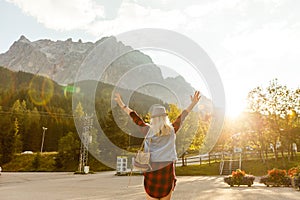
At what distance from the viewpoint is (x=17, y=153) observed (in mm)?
55531

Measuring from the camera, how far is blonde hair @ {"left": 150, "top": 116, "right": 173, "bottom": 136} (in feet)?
11.0

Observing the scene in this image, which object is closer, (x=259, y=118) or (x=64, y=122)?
(x=259, y=118)

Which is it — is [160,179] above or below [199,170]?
above

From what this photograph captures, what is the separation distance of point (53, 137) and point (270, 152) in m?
48.3

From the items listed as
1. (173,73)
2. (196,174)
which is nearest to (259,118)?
(196,174)

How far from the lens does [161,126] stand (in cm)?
335

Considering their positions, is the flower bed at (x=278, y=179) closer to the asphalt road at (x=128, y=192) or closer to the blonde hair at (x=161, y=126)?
the asphalt road at (x=128, y=192)

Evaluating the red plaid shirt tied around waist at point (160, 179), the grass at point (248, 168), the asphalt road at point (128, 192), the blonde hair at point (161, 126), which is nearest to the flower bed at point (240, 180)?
the asphalt road at point (128, 192)

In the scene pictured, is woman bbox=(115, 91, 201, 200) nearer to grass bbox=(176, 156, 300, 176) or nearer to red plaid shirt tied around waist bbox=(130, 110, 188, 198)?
red plaid shirt tied around waist bbox=(130, 110, 188, 198)

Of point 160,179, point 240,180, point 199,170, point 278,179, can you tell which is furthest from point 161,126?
point 199,170

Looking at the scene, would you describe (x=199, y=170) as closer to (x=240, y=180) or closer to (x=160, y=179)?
(x=240, y=180)

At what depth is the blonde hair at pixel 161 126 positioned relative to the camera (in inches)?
132

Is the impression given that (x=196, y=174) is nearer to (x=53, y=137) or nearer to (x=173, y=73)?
(x=173, y=73)

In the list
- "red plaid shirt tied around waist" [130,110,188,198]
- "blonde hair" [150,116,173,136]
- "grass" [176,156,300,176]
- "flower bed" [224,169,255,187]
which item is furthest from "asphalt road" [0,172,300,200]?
"grass" [176,156,300,176]
